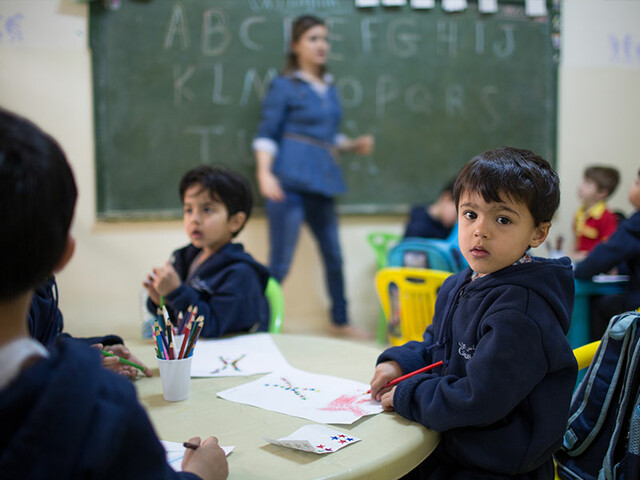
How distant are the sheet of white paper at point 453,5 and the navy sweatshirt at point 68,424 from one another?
3.93m

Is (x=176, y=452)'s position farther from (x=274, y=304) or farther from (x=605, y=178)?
(x=605, y=178)

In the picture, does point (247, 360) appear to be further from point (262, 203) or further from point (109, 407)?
point (262, 203)

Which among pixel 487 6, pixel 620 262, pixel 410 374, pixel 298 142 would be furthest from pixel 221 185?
pixel 487 6

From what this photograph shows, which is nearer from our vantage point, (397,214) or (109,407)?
(109,407)

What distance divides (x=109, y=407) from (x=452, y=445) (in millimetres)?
614

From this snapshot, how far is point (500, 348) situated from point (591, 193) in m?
3.31

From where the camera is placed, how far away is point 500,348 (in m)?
0.91

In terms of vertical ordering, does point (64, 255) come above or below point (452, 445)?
above

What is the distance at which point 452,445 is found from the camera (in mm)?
966

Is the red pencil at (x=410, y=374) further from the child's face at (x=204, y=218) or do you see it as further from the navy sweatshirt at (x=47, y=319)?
the child's face at (x=204, y=218)

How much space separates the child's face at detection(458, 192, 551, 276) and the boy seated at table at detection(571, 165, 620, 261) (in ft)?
9.06

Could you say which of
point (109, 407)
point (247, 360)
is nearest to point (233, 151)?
point (247, 360)

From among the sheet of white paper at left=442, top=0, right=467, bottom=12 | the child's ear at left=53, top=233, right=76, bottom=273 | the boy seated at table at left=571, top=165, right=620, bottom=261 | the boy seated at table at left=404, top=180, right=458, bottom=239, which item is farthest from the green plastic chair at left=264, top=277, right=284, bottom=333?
the sheet of white paper at left=442, top=0, right=467, bottom=12

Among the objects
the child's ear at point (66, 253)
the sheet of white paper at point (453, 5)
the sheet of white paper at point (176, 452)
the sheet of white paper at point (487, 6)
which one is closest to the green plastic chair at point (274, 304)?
the sheet of white paper at point (176, 452)
